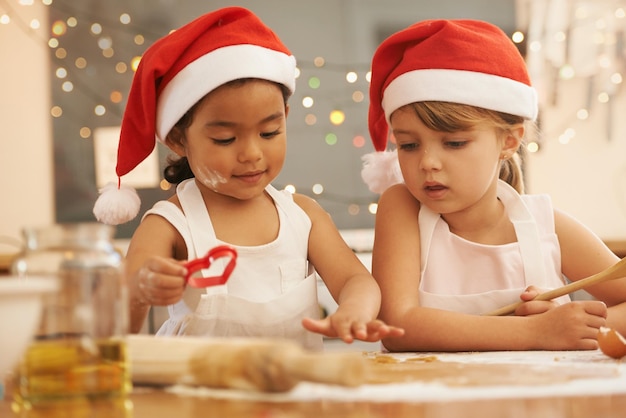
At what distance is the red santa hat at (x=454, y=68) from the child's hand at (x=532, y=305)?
328 millimetres

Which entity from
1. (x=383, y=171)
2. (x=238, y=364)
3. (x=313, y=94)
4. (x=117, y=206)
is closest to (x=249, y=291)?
(x=117, y=206)

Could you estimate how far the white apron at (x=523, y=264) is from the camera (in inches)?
51.6

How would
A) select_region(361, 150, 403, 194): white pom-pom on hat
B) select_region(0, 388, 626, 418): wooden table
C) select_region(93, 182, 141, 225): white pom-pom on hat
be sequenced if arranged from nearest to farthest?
select_region(0, 388, 626, 418): wooden table
select_region(93, 182, 141, 225): white pom-pom on hat
select_region(361, 150, 403, 194): white pom-pom on hat

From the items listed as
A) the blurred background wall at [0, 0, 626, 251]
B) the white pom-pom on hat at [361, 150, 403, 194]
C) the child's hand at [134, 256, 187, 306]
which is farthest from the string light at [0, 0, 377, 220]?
the child's hand at [134, 256, 187, 306]

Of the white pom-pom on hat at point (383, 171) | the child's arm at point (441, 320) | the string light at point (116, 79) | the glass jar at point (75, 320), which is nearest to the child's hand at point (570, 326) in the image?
the child's arm at point (441, 320)

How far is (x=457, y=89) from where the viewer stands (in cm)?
134

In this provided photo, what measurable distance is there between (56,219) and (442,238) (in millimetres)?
2119

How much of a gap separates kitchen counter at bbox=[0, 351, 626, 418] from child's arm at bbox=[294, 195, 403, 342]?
13cm

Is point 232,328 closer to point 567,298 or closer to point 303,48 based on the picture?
point 567,298

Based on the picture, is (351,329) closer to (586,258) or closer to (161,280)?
(161,280)

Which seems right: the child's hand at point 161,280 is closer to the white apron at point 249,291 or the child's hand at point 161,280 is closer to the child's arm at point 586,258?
the white apron at point 249,291

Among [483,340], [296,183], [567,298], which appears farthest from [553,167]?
[483,340]

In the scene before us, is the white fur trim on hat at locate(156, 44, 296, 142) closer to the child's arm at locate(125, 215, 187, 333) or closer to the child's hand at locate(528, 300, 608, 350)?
the child's arm at locate(125, 215, 187, 333)

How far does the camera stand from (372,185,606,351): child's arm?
44.2 inches
